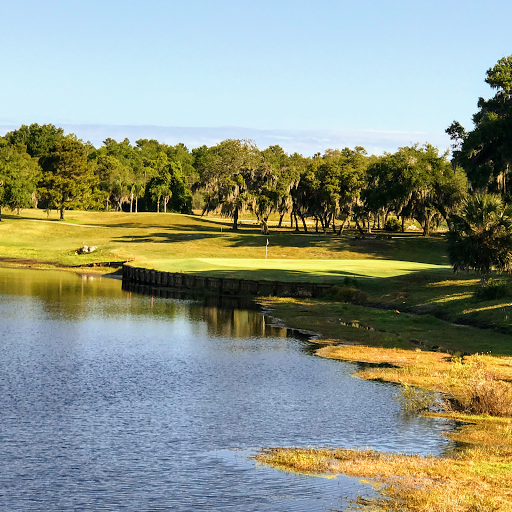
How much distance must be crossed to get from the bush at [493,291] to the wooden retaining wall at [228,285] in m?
17.2

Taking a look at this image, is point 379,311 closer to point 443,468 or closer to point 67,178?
point 443,468

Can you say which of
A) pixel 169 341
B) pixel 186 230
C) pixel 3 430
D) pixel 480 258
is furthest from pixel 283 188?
pixel 3 430

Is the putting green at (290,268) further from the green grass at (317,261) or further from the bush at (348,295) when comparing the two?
the bush at (348,295)

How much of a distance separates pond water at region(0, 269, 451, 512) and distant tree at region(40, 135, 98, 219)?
328 ft

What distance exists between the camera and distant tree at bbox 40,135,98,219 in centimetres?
14262

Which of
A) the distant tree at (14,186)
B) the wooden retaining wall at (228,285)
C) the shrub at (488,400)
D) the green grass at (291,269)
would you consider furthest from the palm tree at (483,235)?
the distant tree at (14,186)

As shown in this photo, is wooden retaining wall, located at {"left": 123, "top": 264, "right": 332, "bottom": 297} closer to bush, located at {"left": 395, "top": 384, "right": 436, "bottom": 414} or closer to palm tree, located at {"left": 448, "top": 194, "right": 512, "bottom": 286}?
palm tree, located at {"left": 448, "top": 194, "right": 512, "bottom": 286}

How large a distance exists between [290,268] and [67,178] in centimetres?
7888

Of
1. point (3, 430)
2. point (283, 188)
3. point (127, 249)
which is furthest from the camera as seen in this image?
point (283, 188)

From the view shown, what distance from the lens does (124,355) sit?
3741 centimetres

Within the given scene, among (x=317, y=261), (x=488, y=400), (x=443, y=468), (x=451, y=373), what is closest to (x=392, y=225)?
(x=317, y=261)

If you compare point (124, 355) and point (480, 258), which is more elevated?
point (480, 258)

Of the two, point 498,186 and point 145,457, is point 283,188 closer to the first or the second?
point 498,186

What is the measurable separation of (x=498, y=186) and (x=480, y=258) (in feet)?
84.0
